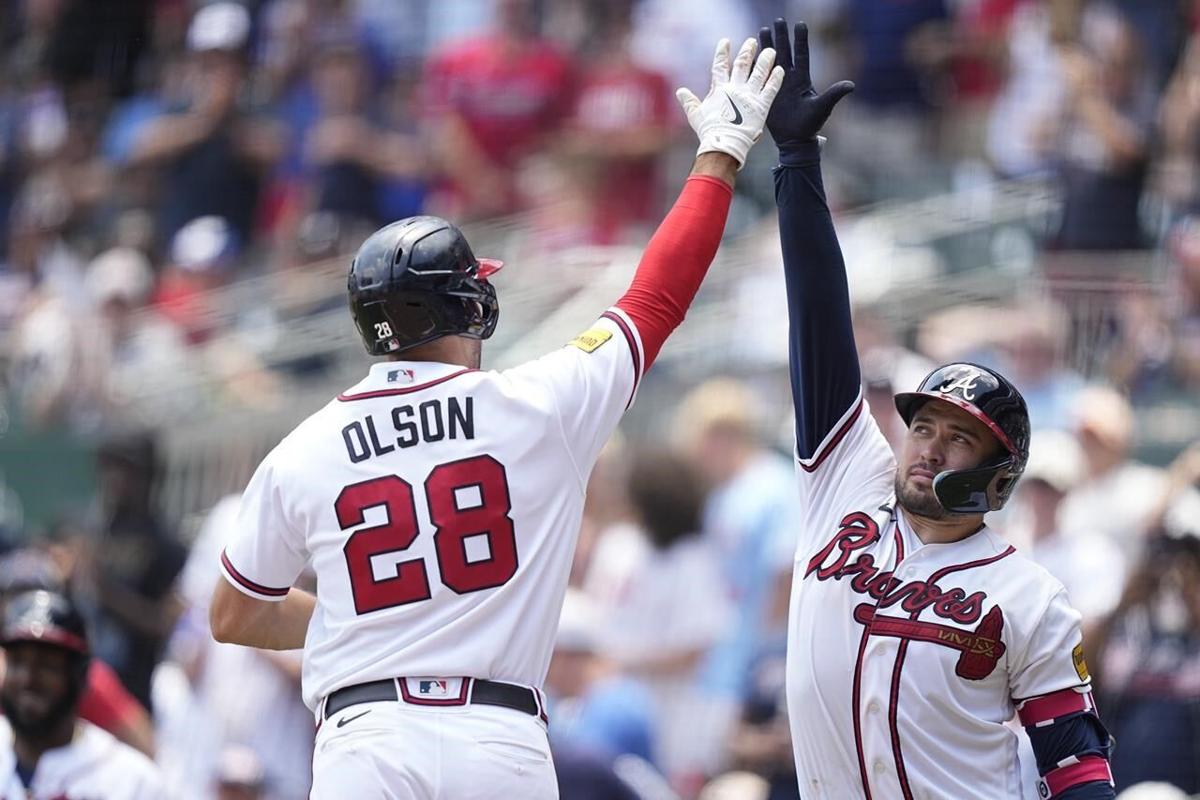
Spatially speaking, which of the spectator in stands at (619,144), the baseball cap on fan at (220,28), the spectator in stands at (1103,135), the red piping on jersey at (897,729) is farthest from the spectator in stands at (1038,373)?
the baseball cap on fan at (220,28)

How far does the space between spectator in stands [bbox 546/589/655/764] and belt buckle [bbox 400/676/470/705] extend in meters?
3.15

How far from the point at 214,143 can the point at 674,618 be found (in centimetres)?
539

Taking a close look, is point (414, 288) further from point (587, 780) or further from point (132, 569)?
point (132, 569)

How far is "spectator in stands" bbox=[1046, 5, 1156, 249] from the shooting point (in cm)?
873

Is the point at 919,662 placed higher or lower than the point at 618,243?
lower

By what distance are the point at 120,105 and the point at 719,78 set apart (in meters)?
9.56

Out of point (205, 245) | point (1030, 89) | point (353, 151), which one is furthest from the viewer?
point (205, 245)

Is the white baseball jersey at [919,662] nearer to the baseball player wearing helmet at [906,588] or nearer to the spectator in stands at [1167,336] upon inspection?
the baseball player wearing helmet at [906,588]

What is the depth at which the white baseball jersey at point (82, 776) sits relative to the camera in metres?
→ 5.73

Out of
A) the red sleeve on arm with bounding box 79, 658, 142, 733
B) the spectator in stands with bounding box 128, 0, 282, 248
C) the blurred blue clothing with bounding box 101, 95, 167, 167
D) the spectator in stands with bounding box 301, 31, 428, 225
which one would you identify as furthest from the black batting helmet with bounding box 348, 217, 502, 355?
the blurred blue clothing with bounding box 101, 95, 167, 167

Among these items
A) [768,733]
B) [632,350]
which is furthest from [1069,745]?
[768,733]

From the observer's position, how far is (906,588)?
4.42 metres

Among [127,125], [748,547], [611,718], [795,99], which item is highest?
[127,125]

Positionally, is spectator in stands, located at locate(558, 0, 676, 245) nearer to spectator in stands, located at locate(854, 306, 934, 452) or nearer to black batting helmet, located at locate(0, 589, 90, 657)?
spectator in stands, located at locate(854, 306, 934, 452)
